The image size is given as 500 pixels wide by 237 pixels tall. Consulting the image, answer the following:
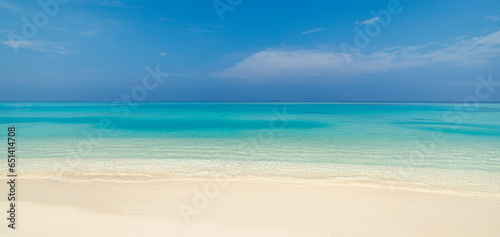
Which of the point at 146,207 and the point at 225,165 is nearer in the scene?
the point at 146,207

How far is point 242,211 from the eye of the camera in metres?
4.40

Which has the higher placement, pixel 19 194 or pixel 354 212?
pixel 19 194

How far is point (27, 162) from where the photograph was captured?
26.8 ft

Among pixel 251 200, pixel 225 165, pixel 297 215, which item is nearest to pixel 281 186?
pixel 251 200

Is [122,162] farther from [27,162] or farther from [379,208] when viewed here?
[379,208]

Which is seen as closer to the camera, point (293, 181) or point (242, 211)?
point (242, 211)

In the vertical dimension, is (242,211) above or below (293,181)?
below

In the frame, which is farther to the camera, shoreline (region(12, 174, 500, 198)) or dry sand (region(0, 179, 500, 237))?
shoreline (region(12, 174, 500, 198))

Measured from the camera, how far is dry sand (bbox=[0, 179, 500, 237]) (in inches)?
148

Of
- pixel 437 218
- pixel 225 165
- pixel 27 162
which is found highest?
pixel 27 162

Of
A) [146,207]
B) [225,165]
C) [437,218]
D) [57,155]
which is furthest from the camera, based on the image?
[57,155]

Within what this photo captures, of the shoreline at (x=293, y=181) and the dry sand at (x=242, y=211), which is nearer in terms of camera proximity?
the dry sand at (x=242, y=211)

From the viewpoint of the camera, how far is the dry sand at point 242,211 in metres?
3.75

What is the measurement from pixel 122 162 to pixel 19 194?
3.20 metres
